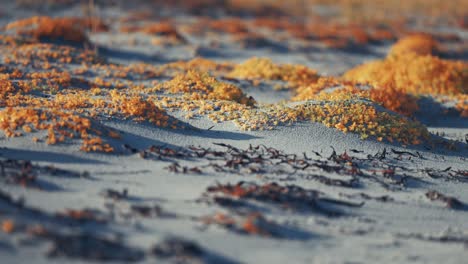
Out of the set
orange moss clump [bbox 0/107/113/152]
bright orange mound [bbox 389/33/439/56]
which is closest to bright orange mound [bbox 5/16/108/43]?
orange moss clump [bbox 0/107/113/152]

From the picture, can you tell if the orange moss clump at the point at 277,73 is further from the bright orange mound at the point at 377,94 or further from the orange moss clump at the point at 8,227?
the orange moss clump at the point at 8,227

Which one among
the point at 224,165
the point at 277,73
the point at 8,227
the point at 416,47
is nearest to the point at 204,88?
the point at 224,165

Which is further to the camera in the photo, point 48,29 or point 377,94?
point 48,29

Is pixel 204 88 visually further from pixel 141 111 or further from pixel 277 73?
pixel 277 73

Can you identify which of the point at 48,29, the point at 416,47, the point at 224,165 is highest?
the point at 416,47

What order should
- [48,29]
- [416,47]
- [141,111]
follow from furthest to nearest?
1. [416,47]
2. [48,29]
3. [141,111]

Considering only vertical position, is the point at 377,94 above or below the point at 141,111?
above

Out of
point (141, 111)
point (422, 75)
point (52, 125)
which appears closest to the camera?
point (52, 125)

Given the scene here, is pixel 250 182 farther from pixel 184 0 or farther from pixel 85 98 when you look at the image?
pixel 184 0
